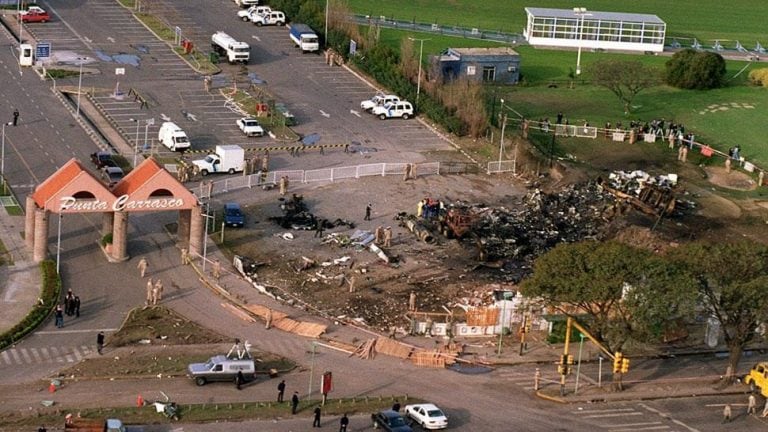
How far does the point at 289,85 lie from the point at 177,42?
609 inches

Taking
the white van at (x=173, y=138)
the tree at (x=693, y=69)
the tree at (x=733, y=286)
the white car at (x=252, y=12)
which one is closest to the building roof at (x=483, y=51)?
the tree at (x=693, y=69)

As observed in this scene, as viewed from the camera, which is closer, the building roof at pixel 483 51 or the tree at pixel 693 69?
the building roof at pixel 483 51

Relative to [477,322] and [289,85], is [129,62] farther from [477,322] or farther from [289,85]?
[477,322]

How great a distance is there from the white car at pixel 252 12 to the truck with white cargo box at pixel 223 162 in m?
45.1

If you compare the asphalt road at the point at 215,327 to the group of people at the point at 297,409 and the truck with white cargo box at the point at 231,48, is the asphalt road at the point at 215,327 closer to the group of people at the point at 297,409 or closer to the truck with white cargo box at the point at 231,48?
the group of people at the point at 297,409

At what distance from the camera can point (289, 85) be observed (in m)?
155

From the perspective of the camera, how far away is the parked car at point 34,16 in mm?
165875

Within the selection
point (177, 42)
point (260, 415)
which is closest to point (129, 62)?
point (177, 42)

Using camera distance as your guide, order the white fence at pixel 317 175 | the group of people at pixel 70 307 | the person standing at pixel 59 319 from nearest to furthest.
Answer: the person standing at pixel 59 319, the group of people at pixel 70 307, the white fence at pixel 317 175

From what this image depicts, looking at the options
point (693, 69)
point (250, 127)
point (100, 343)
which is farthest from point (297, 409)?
point (693, 69)

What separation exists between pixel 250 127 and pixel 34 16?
38157mm

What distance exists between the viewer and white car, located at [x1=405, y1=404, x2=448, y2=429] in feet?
291

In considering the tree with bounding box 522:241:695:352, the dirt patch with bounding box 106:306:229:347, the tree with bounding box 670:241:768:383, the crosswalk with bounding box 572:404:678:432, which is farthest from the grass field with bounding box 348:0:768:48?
the crosswalk with bounding box 572:404:678:432

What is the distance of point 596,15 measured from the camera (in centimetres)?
17600
